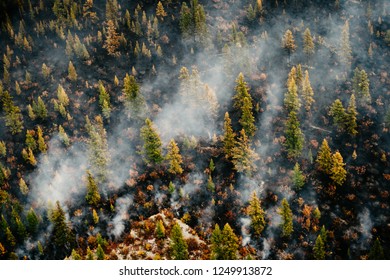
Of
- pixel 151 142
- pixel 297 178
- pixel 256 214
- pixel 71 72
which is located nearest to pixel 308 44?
pixel 297 178

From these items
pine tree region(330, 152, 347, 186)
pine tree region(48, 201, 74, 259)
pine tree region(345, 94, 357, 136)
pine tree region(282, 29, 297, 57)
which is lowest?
pine tree region(48, 201, 74, 259)

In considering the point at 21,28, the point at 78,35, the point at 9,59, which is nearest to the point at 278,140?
the point at 78,35

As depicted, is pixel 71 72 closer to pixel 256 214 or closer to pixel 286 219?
pixel 256 214

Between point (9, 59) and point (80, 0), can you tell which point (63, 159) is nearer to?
point (9, 59)

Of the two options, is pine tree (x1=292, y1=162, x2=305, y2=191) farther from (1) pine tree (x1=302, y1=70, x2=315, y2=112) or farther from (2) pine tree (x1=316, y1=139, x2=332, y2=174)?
(1) pine tree (x1=302, y1=70, x2=315, y2=112)

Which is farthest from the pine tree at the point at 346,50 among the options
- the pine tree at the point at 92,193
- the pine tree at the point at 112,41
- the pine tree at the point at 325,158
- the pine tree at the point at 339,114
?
the pine tree at the point at 92,193

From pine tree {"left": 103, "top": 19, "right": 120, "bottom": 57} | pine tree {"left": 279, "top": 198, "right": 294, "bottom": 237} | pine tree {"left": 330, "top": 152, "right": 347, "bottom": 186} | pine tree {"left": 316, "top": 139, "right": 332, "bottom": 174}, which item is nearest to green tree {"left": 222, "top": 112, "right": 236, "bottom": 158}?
pine tree {"left": 279, "top": 198, "right": 294, "bottom": 237}

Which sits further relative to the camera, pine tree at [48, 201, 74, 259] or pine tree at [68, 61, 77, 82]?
pine tree at [68, 61, 77, 82]
